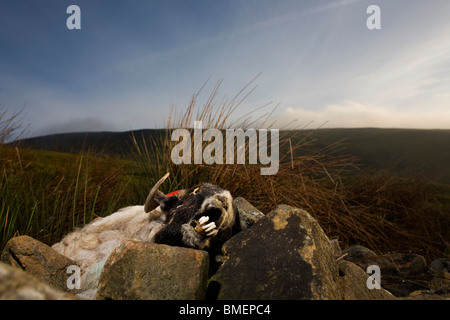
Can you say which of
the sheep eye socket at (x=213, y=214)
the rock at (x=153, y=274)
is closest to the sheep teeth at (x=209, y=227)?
the sheep eye socket at (x=213, y=214)

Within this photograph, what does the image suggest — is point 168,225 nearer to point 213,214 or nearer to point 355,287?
point 213,214

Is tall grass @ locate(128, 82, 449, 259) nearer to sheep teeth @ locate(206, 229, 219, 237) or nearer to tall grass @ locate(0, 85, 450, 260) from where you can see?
tall grass @ locate(0, 85, 450, 260)

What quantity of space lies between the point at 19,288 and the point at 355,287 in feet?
6.76

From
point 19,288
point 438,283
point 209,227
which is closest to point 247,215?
point 209,227

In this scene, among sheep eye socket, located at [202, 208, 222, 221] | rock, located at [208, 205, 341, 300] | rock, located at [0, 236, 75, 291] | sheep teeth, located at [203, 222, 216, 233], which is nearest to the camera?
rock, located at [208, 205, 341, 300]

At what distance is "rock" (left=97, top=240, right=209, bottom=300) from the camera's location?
1.62 metres

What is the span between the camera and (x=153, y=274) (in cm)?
168

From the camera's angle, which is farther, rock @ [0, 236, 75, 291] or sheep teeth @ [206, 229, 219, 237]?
rock @ [0, 236, 75, 291]

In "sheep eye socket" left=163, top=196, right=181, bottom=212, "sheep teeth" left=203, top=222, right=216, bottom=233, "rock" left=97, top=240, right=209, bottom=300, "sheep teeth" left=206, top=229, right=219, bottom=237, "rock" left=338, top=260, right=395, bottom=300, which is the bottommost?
"rock" left=338, top=260, right=395, bottom=300

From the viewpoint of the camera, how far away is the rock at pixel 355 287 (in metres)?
1.82

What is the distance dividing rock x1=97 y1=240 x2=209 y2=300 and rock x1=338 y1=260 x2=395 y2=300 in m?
1.02

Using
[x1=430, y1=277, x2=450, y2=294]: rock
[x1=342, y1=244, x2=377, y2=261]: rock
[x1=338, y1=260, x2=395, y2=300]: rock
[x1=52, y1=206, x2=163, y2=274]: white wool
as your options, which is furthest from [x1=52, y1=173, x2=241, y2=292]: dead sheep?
[x1=430, y1=277, x2=450, y2=294]: rock

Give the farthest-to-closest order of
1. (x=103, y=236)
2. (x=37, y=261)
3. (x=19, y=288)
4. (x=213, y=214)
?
(x=103, y=236), (x=37, y=261), (x=213, y=214), (x=19, y=288)
